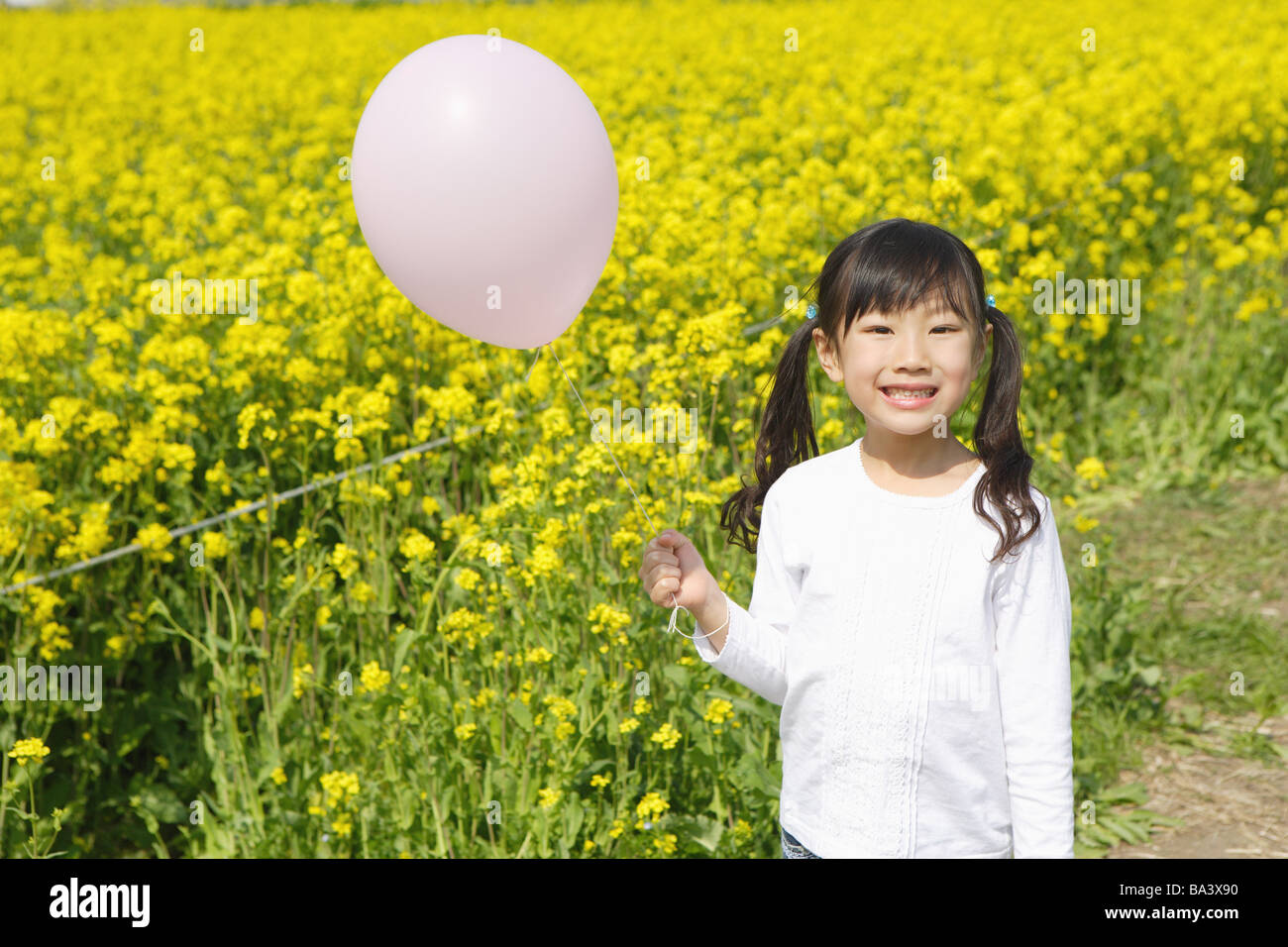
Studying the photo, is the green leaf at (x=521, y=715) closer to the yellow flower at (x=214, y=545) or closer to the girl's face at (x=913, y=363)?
the yellow flower at (x=214, y=545)

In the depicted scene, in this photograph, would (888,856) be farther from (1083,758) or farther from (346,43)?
(346,43)

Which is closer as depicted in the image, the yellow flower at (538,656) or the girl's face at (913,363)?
the girl's face at (913,363)

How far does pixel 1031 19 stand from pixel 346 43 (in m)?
6.63

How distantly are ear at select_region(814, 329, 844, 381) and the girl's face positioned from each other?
9 centimetres

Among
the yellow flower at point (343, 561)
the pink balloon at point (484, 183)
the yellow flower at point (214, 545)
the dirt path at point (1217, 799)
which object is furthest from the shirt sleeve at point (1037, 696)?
the yellow flower at point (214, 545)

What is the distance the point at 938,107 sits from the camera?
671cm

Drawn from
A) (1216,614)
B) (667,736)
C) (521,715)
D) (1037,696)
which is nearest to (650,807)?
(667,736)

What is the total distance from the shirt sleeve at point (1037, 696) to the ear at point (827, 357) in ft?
1.09

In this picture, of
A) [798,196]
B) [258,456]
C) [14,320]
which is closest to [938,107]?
[798,196]

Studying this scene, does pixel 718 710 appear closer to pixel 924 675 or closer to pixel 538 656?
pixel 538 656

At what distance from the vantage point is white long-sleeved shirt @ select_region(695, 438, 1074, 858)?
1.61 m

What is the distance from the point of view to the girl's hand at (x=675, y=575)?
1.71 meters

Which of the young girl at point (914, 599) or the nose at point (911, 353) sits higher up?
the nose at point (911, 353)

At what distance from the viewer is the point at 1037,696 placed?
5.26ft
